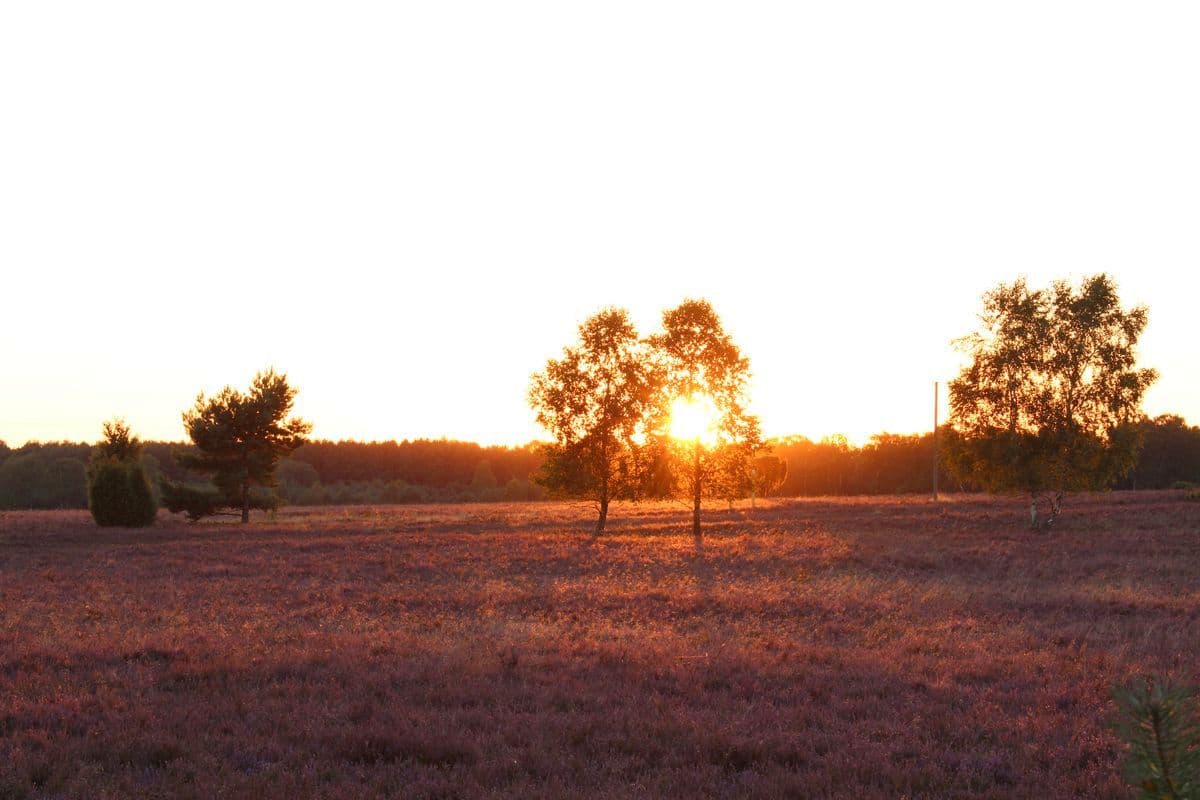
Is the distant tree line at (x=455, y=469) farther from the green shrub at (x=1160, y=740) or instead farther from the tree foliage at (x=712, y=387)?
the green shrub at (x=1160, y=740)

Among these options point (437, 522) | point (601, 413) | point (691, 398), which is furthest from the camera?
point (437, 522)

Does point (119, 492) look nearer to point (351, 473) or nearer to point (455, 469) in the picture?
point (351, 473)

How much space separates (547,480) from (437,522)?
8827 mm

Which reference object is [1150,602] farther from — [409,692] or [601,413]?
[601,413]

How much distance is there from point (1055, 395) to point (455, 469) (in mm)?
102560

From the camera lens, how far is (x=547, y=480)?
5159cm

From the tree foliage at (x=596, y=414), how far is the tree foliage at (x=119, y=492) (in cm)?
2378

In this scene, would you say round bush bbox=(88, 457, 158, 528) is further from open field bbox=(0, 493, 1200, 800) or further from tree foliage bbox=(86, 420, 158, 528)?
open field bbox=(0, 493, 1200, 800)

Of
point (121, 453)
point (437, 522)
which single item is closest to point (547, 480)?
point (437, 522)

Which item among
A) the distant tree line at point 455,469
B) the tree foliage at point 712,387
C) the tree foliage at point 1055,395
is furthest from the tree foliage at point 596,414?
the distant tree line at point 455,469

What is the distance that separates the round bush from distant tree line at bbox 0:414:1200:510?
26.6 m

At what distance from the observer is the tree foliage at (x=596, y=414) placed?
2004 inches

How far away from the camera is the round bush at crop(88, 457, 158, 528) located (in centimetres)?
5262

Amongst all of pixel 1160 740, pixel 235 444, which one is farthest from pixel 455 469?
pixel 1160 740
